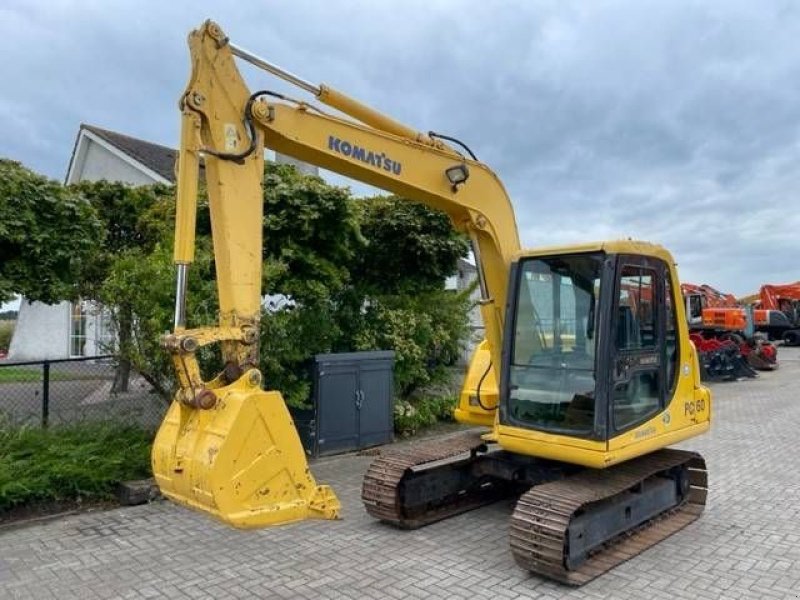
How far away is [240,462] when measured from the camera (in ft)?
12.6

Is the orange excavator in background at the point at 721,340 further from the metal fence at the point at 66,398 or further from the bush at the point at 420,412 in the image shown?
the metal fence at the point at 66,398

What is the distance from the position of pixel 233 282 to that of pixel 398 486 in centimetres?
240

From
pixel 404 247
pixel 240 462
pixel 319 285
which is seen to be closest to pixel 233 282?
pixel 240 462

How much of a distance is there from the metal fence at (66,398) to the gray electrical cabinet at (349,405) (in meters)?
1.77

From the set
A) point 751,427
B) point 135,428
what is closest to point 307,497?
point 135,428

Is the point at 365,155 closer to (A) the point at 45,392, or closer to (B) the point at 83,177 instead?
(A) the point at 45,392

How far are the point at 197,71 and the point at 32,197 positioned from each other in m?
3.59

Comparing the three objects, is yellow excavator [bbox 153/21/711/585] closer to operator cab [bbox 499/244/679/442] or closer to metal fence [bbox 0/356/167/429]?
operator cab [bbox 499/244/679/442]

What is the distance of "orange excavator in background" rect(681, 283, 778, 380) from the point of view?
18.3 metres

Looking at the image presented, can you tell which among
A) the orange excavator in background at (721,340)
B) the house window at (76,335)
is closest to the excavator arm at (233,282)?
the orange excavator in background at (721,340)

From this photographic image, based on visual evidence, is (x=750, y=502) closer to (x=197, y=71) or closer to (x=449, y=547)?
(x=449, y=547)

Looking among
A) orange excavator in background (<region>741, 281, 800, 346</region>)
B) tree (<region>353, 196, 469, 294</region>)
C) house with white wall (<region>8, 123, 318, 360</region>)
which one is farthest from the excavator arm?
orange excavator in background (<region>741, 281, 800, 346</region>)

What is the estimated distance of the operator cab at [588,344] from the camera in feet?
16.4

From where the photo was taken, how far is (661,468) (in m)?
5.72
